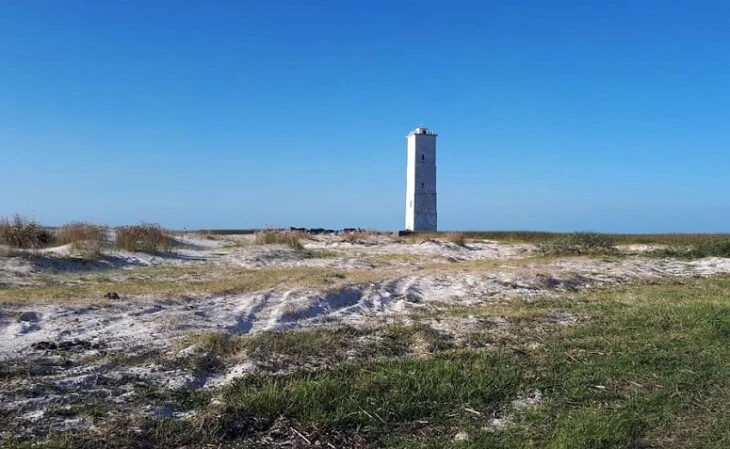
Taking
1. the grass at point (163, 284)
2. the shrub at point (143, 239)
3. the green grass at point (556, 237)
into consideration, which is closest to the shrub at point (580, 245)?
the green grass at point (556, 237)

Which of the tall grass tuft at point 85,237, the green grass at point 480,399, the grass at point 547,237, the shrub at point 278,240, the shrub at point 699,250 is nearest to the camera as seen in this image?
the green grass at point 480,399

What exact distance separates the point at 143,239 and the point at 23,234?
3.42 m

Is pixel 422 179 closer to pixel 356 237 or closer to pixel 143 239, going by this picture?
pixel 356 237

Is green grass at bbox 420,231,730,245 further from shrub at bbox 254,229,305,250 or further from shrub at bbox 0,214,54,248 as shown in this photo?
shrub at bbox 0,214,54,248

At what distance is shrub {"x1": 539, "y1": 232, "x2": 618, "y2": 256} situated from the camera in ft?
80.9

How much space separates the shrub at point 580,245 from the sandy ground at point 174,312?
395cm

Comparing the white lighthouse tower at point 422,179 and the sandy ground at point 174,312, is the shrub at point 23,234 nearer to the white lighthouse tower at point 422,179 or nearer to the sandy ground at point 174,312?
the sandy ground at point 174,312

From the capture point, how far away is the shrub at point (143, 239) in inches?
766

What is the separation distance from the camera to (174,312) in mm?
9156

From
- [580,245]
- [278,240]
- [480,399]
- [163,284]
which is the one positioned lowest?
[480,399]

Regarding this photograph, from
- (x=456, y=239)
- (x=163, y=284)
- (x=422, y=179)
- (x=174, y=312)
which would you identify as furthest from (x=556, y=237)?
(x=174, y=312)

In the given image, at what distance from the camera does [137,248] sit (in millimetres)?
19422

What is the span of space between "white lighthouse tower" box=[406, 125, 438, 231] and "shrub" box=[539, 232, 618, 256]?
1640cm

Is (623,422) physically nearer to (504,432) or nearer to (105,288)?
(504,432)
